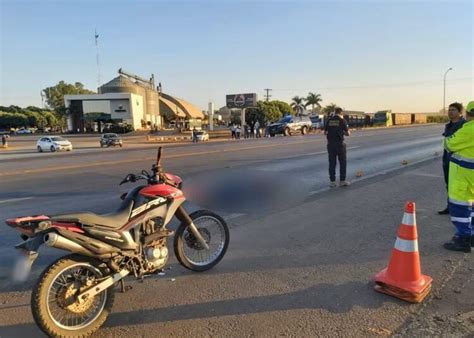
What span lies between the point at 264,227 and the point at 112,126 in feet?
249

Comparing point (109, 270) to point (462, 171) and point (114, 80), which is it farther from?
point (114, 80)

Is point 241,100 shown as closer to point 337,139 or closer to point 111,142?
point 111,142

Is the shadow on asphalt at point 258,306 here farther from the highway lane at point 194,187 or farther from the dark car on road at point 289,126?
the dark car on road at point 289,126

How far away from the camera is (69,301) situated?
3.25 meters

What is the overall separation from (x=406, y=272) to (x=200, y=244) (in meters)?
2.21

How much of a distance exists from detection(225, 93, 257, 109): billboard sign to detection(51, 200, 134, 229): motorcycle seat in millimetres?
57856

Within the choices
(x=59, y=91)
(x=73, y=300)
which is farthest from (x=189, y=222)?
(x=59, y=91)

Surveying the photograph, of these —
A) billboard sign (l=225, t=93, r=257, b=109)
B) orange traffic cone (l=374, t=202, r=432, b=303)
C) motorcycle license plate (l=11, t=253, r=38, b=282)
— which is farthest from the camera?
billboard sign (l=225, t=93, r=257, b=109)

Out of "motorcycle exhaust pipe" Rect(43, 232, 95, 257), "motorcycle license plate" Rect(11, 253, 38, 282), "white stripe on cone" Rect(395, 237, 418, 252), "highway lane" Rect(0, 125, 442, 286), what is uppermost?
"motorcycle exhaust pipe" Rect(43, 232, 95, 257)

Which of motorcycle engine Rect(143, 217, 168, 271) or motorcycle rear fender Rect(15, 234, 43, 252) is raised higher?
motorcycle rear fender Rect(15, 234, 43, 252)

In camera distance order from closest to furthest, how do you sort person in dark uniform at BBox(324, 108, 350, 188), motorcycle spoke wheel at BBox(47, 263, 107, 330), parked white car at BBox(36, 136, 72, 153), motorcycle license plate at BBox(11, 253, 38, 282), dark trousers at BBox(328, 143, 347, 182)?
motorcycle license plate at BBox(11, 253, 38, 282), motorcycle spoke wheel at BBox(47, 263, 107, 330), person in dark uniform at BBox(324, 108, 350, 188), dark trousers at BBox(328, 143, 347, 182), parked white car at BBox(36, 136, 72, 153)

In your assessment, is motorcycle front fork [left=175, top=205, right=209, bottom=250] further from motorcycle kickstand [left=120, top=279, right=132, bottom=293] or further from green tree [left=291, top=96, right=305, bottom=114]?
green tree [left=291, top=96, right=305, bottom=114]

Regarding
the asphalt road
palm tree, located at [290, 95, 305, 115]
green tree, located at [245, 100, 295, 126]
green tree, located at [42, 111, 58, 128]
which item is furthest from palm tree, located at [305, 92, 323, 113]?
the asphalt road

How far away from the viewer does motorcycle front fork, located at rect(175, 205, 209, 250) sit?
4320mm
